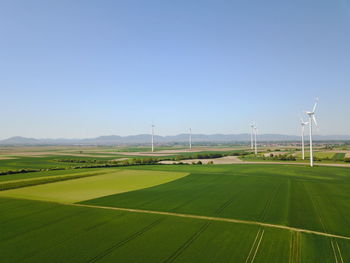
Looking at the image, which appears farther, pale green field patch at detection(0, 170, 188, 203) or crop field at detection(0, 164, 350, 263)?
pale green field patch at detection(0, 170, 188, 203)

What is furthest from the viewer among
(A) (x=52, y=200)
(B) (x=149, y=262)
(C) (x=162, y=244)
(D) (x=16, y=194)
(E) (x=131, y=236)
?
(D) (x=16, y=194)

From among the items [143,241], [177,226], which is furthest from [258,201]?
[143,241]

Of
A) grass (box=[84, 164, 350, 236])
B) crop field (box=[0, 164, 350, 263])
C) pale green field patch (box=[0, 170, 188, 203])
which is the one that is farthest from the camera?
pale green field patch (box=[0, 170, 188, 203])

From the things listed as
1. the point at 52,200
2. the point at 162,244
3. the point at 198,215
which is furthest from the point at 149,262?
the point at 52,200

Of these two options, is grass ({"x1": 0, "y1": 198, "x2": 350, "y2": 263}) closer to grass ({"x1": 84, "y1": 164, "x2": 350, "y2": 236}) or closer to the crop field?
the crop field

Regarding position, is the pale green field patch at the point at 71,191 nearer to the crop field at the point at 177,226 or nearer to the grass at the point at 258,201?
the crop field at the point at 177,226

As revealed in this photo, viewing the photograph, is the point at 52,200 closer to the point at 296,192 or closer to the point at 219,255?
the point at 219,255

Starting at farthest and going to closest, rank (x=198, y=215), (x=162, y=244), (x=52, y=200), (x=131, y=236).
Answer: (x=52, y=200), (x=198, y=215), (x=131, y=236), (x=162, y=244)

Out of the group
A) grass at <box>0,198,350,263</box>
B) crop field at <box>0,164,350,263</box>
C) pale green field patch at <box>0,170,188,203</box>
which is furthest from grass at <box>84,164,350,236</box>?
grass at <box>0,198,350,263</box>
